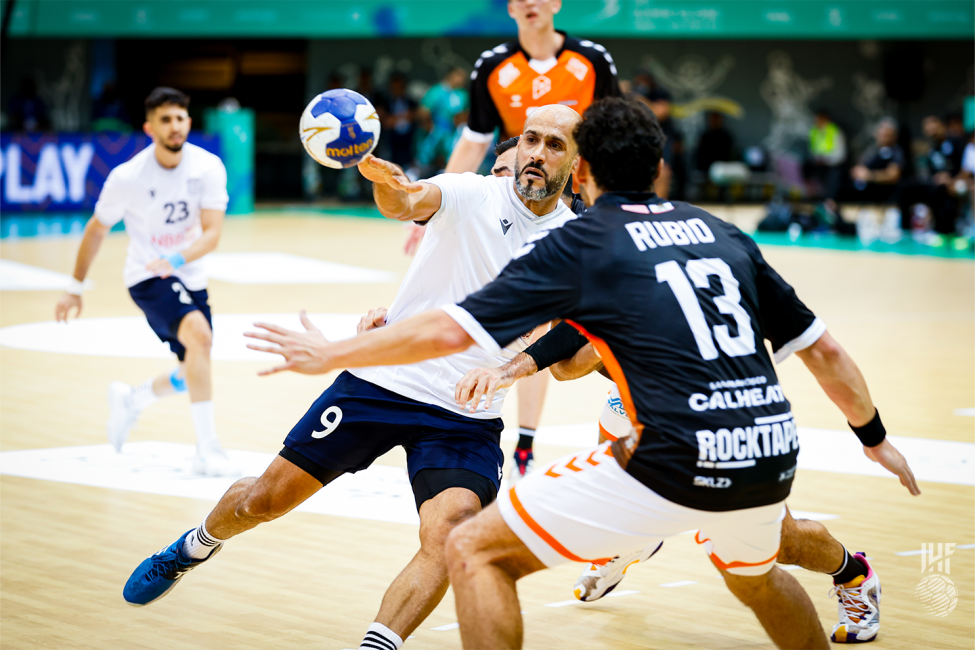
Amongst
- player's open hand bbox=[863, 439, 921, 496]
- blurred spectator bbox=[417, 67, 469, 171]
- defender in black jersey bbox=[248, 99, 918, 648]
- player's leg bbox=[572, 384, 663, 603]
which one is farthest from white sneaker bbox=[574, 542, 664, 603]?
blurred spectator bbox=[417, 67, 469, 171]

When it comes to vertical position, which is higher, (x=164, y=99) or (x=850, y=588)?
(x=164, y=99)

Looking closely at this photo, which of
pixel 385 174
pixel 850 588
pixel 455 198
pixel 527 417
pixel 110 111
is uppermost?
pixel 385 174

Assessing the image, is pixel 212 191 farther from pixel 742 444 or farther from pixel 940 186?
pixel 940 186

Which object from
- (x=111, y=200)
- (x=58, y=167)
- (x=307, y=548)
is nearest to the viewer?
(x=307, y=548)

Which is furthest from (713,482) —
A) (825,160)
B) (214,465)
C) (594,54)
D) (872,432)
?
(825,160)

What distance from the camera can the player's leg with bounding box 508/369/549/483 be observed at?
642cm

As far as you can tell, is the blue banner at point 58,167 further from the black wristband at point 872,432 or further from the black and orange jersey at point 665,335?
the black wristband at point 872,432

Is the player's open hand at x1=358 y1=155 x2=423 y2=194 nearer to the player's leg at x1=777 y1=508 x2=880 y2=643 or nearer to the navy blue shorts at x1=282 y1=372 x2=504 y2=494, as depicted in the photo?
the navy blue shorts at x1=282 y1=372 x2=504 y2=494

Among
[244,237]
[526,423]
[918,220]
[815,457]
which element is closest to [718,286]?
[526,423]

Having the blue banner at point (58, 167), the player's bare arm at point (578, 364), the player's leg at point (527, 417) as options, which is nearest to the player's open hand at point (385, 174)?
the player's bare arm at point (578, 364)

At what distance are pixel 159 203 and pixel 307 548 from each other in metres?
2.81

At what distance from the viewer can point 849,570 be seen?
432 cm

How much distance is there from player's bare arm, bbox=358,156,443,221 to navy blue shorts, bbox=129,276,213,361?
3.04 metres

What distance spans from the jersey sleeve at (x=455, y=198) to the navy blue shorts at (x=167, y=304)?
2.96 meters
